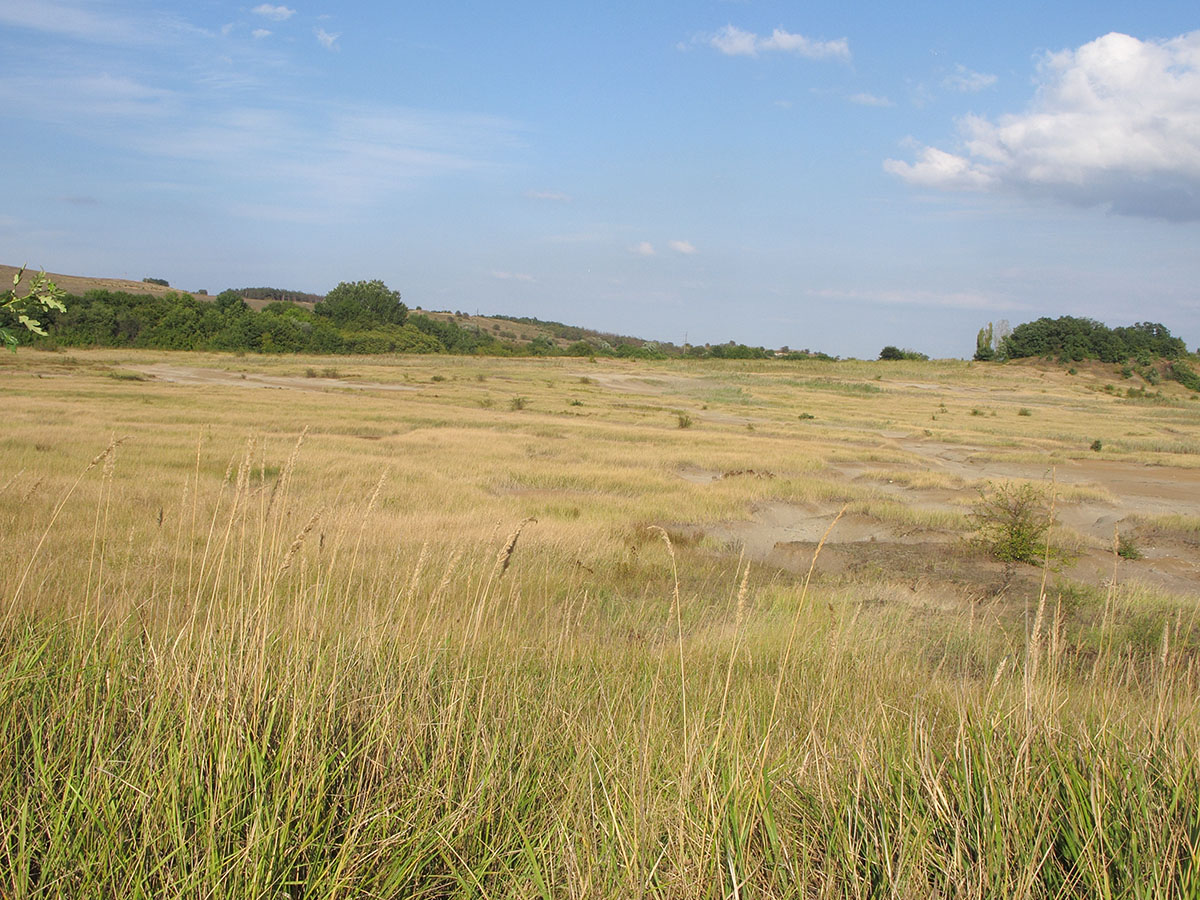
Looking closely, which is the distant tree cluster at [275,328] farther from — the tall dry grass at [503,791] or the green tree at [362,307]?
the tall dry grass at [503,791]

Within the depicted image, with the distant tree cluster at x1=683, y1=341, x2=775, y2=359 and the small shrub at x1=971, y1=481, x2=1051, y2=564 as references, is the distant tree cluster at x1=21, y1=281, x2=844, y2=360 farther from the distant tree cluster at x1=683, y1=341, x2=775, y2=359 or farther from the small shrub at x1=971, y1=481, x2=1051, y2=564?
the small shrub at x1=971, y1=481, x2=1051, y2=564

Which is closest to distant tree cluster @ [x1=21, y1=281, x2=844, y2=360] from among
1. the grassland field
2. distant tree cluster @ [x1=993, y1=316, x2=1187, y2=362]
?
distant tree cluster @ [x1=993, y1=316, x2=1187, y2=362]

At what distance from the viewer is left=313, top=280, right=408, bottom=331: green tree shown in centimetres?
11631

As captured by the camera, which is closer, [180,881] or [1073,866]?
[180,881]

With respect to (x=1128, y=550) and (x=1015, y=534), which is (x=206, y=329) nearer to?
(x=1015, y=534)

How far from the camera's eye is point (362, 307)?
392 feet

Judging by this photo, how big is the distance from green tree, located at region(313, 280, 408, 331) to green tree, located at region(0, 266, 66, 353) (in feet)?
373

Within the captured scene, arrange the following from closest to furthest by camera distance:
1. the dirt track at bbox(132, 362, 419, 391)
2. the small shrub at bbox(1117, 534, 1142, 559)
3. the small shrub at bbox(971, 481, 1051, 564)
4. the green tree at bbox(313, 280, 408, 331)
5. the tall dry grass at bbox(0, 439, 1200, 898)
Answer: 1. the tall dry grass at bbox(0, 439, 1200, 898)
2. the small shrub at bbox(971, 481, 1051, 564)
3. the small shrub at bbox(1117, 534, 1142, 559)
4. the dirt track at bbox(132, 362, 419, 391)
5. the green tree at bbox(313, 280, 408, 331)

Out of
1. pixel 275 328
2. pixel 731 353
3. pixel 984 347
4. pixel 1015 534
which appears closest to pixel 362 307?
pixel 275 328

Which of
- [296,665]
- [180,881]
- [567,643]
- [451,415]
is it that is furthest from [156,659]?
[451,415]

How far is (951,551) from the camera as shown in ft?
41.3

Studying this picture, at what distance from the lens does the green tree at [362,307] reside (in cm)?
11631

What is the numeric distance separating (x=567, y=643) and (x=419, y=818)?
2.62m

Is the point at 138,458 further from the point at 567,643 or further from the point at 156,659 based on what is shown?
the point at 156,659
